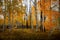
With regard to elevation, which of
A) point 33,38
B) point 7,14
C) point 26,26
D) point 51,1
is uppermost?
point 51,1

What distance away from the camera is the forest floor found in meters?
3.99

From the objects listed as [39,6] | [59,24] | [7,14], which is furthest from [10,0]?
[59,24]

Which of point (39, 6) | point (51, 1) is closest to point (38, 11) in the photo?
point (39, 6)

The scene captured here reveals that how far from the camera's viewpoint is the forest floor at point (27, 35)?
3994 millimetres

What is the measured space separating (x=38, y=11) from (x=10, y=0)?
66cm

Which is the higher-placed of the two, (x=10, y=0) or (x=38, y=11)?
(x=10, y=0)

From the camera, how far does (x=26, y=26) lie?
4.00 m

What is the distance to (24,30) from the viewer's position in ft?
13.2

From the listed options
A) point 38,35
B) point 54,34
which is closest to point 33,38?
point 38,35

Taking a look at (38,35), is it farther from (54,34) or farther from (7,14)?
(7,14)

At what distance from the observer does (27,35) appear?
13.2ft

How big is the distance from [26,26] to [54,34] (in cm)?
62

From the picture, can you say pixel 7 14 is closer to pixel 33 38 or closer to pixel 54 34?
pixel 33 38

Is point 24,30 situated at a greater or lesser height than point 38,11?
lesser
